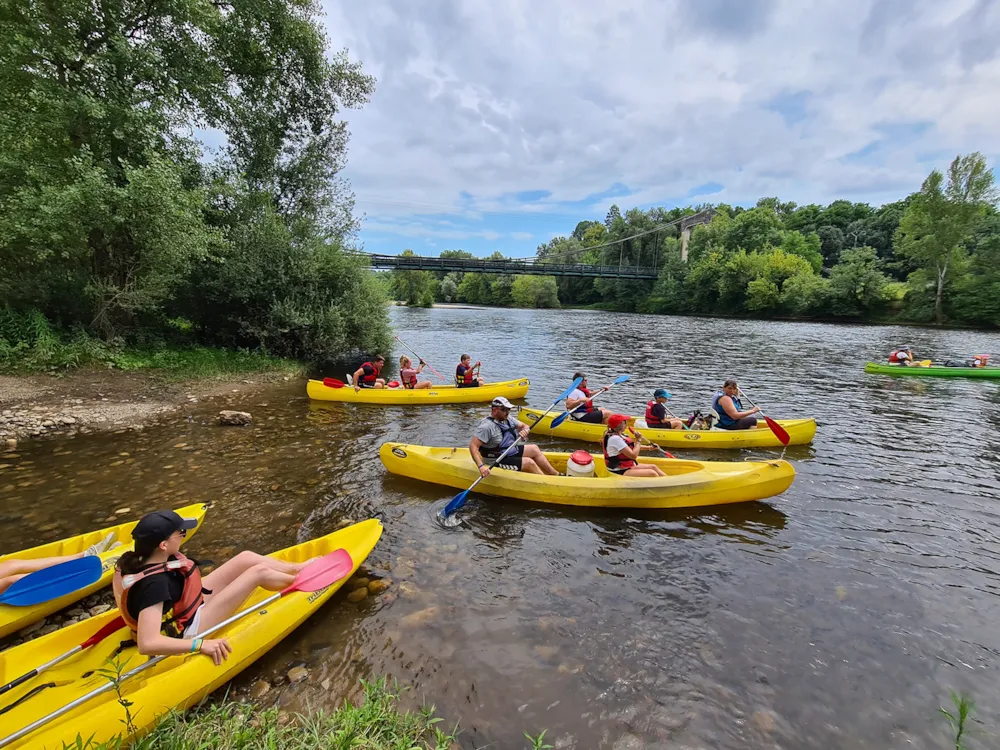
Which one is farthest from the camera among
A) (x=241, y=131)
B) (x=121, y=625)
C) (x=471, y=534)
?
(x=241, y=131)

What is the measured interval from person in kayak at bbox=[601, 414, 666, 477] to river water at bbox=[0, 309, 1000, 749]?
741mm

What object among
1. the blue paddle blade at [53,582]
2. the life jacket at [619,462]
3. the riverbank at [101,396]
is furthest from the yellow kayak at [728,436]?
the riverbank at [101,396]

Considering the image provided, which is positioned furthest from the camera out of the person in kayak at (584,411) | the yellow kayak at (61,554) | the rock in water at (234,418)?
the person in kayak at (584,411)

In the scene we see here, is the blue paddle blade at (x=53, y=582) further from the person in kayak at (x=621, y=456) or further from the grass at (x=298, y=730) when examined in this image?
the person in kayak at (x=621, y=456)

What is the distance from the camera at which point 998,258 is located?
3866 centimetres

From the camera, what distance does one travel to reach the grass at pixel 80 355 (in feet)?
37.8

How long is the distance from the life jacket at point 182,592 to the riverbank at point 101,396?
7298mm

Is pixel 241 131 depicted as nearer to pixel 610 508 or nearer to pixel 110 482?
pixel 110 482

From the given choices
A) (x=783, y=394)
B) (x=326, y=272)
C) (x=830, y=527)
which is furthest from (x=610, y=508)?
(x=326, y=272)

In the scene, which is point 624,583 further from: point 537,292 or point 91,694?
point 537,292

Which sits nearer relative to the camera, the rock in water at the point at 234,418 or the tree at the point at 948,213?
the rock in water at the point at 234,418

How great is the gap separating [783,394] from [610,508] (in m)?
11.3

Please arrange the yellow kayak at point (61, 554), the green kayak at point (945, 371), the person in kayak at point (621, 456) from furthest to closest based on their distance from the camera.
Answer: the green kayak at point (945, 371) < the person in kayak at point (621, 456) < the yellow kayak at point (61, 554)

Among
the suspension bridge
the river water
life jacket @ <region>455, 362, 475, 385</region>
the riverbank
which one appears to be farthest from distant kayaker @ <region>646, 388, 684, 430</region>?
the suspension bridge
